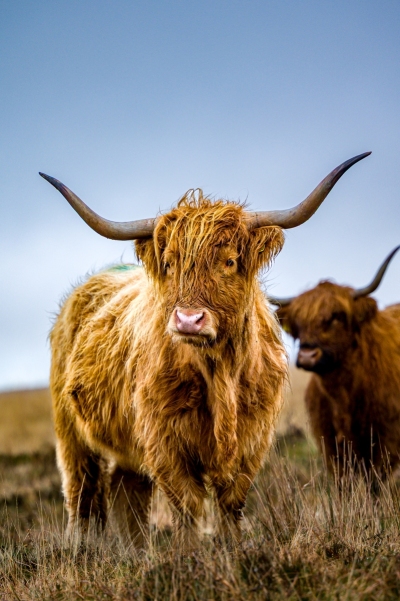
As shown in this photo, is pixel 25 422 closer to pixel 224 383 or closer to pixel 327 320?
pixel 327 320

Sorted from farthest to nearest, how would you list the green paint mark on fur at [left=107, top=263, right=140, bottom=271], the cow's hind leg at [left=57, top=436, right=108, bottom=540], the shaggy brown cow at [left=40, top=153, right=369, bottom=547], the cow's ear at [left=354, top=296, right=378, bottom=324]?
the cow's ear at [left=354, top=296, right=378, bottom=324] → the green paint mark on fur at [left=107, top=263, right=140, bottom=271] → the cow's hind leg at [left=57, top=436, right=108, bottom=540] → the shaggy brown cow at [left=40, top=153, right=369, bottom=547]

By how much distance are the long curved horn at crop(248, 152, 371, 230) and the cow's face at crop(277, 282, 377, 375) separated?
99.9 inches

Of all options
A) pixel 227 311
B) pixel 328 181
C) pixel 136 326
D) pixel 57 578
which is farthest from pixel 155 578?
pixel 328 181

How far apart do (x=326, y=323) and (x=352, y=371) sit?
1.49 ft

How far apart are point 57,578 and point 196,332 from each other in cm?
130

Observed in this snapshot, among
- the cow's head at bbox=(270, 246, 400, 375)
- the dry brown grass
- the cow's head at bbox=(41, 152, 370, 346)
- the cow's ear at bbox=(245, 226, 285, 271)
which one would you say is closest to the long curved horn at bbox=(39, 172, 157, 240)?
the cow's head at bbox=(41, 152, 370, 346)

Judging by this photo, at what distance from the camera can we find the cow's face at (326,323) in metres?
6.11

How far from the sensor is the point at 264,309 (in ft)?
13.3

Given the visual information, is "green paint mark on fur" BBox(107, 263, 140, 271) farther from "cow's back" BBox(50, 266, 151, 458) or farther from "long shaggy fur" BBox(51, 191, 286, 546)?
"long shaggy fur" BBox(51, 191, 286, 546)

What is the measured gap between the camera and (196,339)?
126 inches

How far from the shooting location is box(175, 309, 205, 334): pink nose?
312 cm

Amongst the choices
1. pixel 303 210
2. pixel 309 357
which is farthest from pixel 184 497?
pixel 309 357

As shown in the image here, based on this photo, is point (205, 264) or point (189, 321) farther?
point (205, 264)

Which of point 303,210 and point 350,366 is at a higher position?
point 303,210
